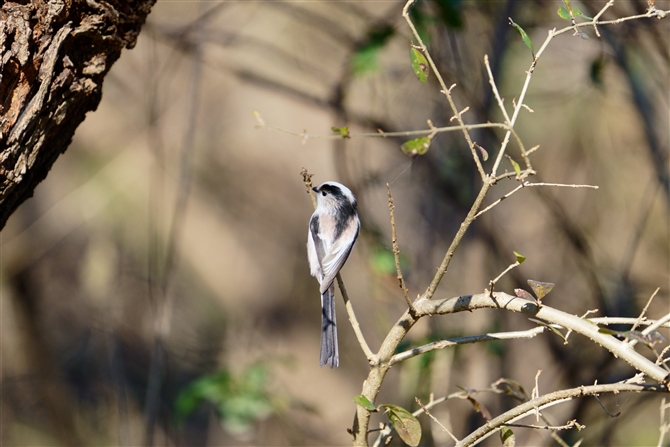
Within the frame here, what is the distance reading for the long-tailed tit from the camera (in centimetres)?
255

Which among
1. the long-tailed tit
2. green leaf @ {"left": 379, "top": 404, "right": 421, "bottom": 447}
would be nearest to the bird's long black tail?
the long-tailed tit

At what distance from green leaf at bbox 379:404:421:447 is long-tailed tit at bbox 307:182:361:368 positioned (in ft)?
2.49

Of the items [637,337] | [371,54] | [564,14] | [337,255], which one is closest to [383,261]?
[371,54]

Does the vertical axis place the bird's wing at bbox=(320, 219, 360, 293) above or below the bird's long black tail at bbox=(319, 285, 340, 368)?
above

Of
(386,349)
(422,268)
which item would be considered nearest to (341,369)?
(422,268)

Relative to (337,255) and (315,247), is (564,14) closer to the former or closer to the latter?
(337,255)

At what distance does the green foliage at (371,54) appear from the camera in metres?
4.05

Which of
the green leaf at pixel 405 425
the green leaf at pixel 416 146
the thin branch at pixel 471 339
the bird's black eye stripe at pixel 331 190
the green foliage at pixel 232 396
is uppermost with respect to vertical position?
the green leaf at pixel 416 146

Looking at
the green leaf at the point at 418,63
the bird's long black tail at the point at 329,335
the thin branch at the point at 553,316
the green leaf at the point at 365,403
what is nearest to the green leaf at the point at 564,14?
the green leaf at the point at 418,63

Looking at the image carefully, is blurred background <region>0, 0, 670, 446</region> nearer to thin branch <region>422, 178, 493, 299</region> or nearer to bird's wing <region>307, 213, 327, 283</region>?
bird's wing <region>307, 213, 327, 283</region>

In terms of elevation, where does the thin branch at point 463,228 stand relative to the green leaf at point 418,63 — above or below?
below

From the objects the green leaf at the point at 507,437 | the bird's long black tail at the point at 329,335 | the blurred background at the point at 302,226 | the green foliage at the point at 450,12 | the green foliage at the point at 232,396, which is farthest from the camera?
the blurred background at the point at 302,226

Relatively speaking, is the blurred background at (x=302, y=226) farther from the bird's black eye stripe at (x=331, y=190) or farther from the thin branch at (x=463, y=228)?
the thin branch at (x=463, y=228)

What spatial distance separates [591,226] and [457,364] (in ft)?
8.67
